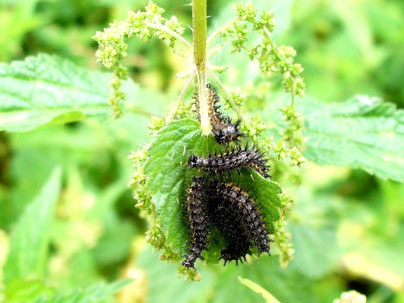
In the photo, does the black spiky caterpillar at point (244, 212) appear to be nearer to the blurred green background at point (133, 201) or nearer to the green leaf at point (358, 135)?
the green leaf at point (358, 135)

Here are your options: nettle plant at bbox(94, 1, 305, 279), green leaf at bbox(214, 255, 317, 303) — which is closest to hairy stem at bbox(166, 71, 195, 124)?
nettle plant at bbox(94, 1, 305, 279)

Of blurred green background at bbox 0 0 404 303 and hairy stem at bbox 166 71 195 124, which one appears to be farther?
blurred green background at bbox 0 0 404 303

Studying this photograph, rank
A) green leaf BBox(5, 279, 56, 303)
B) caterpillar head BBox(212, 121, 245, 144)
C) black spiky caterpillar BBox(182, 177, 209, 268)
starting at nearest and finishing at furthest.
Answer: black spiky caterpillar BBox(182, 177, 209, 268), caterpillar head BBox(212, 121, 245, 144), green leaf BBox(5, 279, 56, 303)

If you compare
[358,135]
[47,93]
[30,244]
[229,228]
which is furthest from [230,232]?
[30,244]

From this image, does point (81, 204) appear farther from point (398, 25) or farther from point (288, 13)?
point (398, 25)

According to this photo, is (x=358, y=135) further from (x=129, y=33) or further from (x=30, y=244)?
(x=30, y=244)

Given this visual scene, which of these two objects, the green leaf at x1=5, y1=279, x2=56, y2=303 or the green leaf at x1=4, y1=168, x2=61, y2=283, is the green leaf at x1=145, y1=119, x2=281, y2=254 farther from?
the green leaf at x1=4, y1=168, x2=61, y2=283
